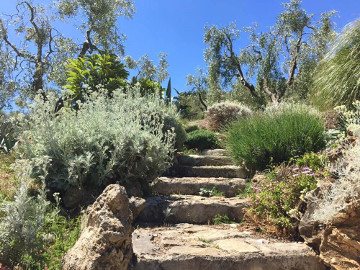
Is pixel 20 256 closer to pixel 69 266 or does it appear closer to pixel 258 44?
pixel 69 266

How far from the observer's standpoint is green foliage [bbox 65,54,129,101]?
773cm

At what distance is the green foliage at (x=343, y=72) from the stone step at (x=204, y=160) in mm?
2631

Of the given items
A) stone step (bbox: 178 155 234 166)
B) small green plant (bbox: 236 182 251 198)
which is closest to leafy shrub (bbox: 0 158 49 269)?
small green plant (bbox: 236 182 251 198)

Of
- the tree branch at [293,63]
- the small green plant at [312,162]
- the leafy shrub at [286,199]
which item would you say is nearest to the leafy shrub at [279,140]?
the small green plant at [312,162]

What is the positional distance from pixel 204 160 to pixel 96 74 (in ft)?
11.8

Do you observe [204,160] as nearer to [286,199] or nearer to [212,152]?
[212,152]

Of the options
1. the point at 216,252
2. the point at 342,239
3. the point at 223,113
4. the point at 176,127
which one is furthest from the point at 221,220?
the point at 223,113

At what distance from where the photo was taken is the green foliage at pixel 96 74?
773 cm

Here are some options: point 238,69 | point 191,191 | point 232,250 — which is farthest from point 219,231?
point 238,69

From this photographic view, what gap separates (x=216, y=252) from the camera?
285 cm

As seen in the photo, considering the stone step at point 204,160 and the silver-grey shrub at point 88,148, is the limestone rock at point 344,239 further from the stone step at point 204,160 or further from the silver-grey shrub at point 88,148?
the stone step at point 204,160

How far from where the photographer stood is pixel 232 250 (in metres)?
2.94

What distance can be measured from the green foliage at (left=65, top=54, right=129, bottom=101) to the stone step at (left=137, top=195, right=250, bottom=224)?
14.4ft

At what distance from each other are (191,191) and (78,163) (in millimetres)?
2132
